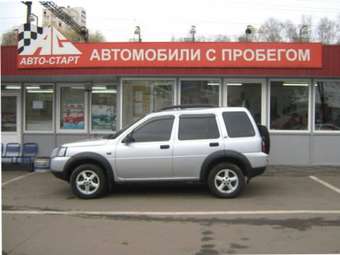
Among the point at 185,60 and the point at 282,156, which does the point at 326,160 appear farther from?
the point at 185,60

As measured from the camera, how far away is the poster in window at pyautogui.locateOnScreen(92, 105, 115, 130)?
16328mm

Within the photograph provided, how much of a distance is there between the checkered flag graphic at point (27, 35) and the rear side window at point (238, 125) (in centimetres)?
665

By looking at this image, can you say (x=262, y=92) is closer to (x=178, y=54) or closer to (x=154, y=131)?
(x=178, y=54)

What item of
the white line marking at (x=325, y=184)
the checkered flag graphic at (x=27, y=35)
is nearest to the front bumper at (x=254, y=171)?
the white line marking at (x=325, y=184)

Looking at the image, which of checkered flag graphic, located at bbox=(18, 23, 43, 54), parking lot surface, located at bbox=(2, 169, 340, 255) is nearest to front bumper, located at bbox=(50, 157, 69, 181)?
parking lot surface, located at bbox=(2, 169, 340, 255)

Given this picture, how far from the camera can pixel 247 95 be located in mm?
15289

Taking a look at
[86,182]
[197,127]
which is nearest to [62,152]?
[86,182]

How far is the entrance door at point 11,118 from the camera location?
648 inches

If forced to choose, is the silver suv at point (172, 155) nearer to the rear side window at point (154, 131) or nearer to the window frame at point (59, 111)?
the rear side window at point (154, 131)

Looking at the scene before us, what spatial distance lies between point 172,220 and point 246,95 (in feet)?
23.5

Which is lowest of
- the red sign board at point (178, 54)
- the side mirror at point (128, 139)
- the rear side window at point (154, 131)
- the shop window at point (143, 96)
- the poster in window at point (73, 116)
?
the side mirror at point (128, 139)

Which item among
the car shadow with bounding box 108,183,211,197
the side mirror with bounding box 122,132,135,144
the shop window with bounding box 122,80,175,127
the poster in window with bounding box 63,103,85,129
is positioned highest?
the shop window with bounding box 122,80,175,127

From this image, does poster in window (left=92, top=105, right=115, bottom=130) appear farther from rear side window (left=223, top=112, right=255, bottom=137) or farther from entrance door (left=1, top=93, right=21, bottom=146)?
rear side window (left=223, top=112, right=255, bottom=137)

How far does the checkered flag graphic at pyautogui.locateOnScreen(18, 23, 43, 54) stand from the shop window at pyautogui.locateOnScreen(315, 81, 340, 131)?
8.06 m
